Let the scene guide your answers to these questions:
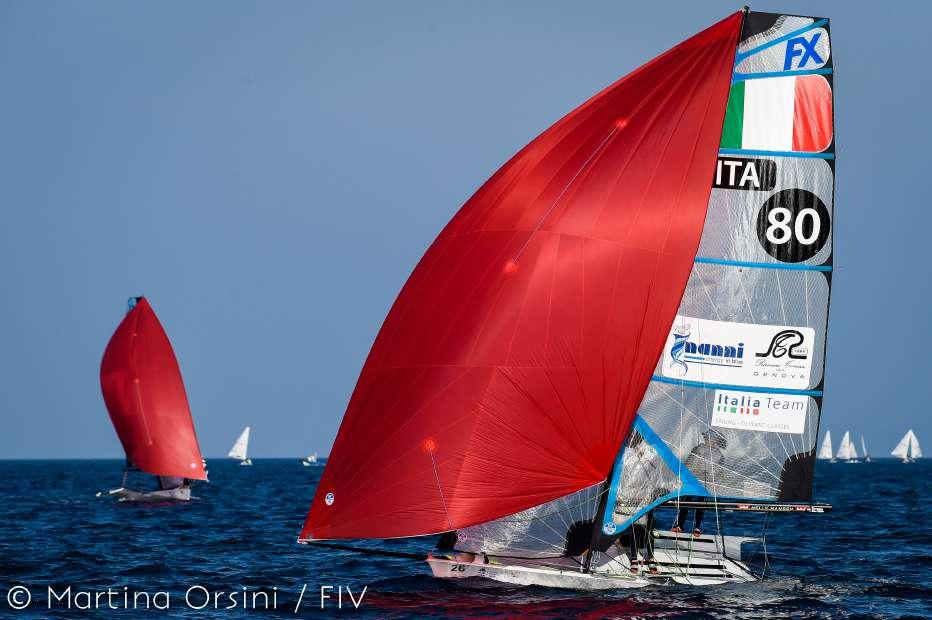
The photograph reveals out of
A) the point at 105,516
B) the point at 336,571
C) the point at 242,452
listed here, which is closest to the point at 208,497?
the point at 105,516

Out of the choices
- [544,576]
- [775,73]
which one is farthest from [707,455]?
[775,73]

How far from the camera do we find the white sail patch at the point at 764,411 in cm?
2266

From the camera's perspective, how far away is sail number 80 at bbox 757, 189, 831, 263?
74.0ft

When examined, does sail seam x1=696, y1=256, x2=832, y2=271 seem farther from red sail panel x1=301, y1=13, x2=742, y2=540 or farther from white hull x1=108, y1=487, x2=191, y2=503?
white hull x1=108, y1=487, x2=191, y2=503

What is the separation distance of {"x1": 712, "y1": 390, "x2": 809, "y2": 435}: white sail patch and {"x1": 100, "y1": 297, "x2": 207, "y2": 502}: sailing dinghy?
35132mm

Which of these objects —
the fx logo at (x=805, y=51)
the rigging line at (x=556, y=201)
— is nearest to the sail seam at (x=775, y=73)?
the fx logo at (x=805, y=51)

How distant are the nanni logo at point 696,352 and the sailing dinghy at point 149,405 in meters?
35.0

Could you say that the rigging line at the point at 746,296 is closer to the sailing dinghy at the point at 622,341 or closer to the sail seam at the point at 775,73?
the sailing dinghy at the point at 622,341

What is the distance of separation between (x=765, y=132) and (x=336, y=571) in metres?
12.2

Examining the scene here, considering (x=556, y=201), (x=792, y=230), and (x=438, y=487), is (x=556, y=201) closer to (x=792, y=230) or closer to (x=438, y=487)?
(x=792, y=230)

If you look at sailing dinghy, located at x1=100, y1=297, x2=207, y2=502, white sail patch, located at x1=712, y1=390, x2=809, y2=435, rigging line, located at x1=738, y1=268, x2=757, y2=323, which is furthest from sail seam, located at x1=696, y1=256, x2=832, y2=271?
sailing dinghy, located at x1=100, y1=297, x2=207, y2=502

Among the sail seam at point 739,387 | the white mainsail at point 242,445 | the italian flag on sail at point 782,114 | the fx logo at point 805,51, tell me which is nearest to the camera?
the sail seam at point 739,387

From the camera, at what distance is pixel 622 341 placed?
809 inches

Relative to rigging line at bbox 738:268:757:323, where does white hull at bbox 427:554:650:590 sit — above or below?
below
